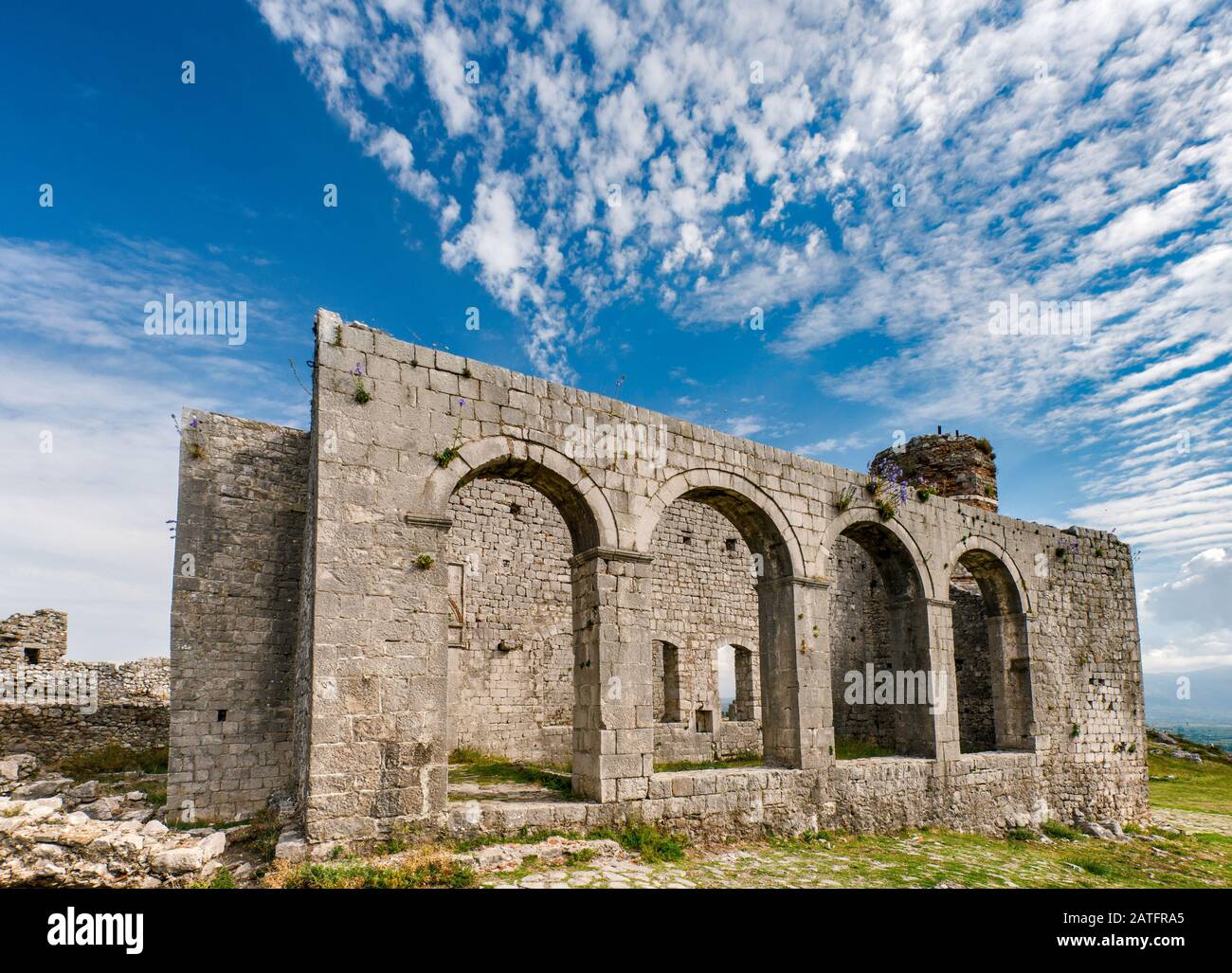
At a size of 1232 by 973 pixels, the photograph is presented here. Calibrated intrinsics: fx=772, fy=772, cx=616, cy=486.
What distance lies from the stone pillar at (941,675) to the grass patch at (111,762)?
13.2m

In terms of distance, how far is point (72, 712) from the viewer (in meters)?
14.9

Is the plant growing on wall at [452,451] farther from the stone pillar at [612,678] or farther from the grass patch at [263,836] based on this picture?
the grass patch at [263,836]

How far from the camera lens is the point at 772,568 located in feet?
35.5

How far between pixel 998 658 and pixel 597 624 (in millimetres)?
9036

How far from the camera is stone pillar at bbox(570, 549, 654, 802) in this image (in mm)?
8320

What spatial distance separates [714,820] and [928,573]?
5866mm

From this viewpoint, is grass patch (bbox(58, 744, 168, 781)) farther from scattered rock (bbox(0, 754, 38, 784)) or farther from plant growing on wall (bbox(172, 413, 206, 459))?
plant growing on wall (bbox(172, 413, 206, 459))

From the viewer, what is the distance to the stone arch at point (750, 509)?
9.79 m

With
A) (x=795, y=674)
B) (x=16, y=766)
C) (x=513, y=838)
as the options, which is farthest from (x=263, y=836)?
(x=16, y=766)

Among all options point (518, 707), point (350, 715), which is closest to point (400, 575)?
point (350, 715)

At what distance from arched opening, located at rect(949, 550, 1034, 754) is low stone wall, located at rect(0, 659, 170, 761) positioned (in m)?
15.7

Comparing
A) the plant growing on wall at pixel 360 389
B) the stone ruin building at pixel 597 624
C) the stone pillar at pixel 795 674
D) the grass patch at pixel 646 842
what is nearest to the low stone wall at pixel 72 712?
the stone ruin building at pixel 597 624
